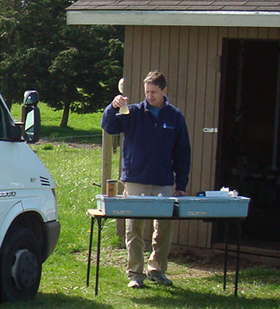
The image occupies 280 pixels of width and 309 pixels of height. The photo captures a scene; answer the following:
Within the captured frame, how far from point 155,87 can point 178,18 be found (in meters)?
1.47

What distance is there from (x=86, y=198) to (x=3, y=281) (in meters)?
5.29

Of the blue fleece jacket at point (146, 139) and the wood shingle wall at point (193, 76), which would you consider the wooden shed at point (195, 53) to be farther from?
the blue fleece jacket at point (146, 139)

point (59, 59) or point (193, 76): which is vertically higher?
point (59, 59)

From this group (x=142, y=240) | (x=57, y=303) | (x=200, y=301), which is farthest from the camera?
(x=142, y=240)

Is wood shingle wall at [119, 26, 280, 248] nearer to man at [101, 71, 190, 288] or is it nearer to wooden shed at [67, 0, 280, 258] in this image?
wooden shed at [67, 0, 280, 258]

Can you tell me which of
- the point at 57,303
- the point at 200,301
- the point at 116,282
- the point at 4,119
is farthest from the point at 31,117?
the point at 200,301

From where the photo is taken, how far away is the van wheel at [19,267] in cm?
499

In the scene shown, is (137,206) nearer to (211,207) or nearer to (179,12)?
(211,207)

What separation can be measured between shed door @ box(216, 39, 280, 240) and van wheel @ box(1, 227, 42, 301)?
4987mm

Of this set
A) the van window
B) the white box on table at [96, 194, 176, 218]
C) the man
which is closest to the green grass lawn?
the man

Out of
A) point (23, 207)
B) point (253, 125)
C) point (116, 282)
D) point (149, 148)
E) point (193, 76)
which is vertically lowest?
point (116, 282)

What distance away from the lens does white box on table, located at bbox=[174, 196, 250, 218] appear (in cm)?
538

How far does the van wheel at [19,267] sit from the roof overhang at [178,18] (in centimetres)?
289

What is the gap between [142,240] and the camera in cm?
611
